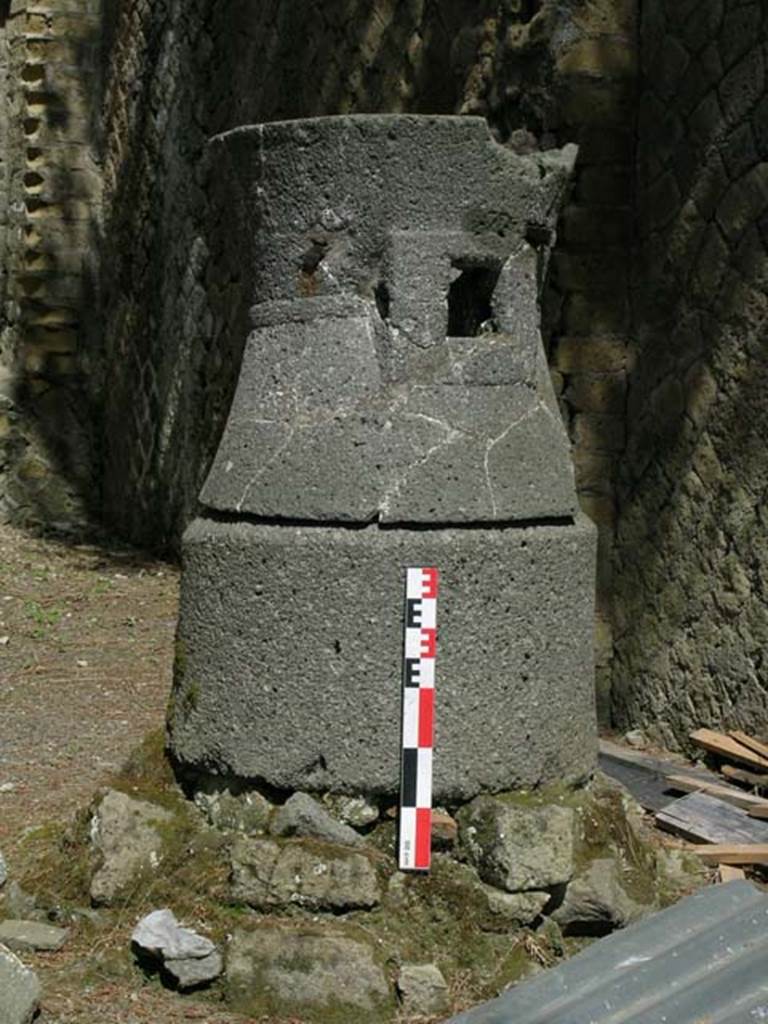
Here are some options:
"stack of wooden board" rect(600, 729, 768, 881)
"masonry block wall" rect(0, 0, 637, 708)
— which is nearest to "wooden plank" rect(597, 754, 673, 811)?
"stack of wooden board" rect(600, 729, 768, 881)

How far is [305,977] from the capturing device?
383 cm

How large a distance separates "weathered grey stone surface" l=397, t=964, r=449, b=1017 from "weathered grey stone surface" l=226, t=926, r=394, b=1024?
1.5 inches

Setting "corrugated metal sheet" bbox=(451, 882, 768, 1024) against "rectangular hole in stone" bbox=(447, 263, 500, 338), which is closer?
"corrugated metal sheet" bbox=(451, 882, 768, 1024)

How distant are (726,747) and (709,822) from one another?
590mm

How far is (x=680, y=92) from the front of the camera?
609 centimetres

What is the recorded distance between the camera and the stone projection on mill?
4.05 meters

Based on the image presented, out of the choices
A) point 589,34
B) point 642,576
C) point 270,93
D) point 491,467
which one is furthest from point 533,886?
point 270,93

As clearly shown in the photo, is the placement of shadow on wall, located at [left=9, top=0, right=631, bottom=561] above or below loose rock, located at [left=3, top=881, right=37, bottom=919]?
above

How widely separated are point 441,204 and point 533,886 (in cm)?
171

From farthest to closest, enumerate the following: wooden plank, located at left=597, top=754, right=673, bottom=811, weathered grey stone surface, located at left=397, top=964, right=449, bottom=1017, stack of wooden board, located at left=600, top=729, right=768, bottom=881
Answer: wooden plank, located at left=597, top=754, right=673, bottom=811
stack of wooden board, located at left=600, top=729, right=768, bottom=881
weathered grey stone surface, located at left=397, top=964, right=449, bottom=1017

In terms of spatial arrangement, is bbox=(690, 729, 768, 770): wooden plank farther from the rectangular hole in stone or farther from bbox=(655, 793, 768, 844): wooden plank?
the rectangular hole in stone

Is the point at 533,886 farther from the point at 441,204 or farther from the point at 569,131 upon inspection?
the point at 569,131

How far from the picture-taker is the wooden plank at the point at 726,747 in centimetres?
568

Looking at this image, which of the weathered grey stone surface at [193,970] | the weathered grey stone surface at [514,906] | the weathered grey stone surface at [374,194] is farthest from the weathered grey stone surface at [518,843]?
the weathered grey stone surface at [374,194]
